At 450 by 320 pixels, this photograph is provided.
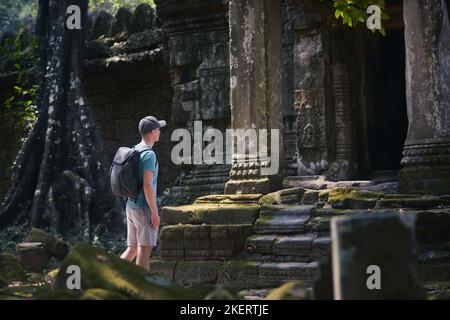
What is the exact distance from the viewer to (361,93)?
1052 cm

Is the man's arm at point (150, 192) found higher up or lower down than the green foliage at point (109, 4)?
lower down

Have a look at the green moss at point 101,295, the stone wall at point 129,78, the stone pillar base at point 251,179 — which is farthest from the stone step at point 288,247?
the stone wall at point 129,78

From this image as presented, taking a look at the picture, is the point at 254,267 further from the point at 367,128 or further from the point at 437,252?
the point at 367,128

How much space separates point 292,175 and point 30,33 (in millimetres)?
6328

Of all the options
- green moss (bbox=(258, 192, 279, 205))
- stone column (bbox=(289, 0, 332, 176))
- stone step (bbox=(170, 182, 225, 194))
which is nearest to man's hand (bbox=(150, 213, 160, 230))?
green moss (bbox=(258, 192, 279, 205))

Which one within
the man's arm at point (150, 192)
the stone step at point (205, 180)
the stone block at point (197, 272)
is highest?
the stone step at point (205, 180)

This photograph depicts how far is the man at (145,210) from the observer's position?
6.28 meters

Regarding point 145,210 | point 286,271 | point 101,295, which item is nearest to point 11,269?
point 145,210

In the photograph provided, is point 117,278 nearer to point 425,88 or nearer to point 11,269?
point 11,269

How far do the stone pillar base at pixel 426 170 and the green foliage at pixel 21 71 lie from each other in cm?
677

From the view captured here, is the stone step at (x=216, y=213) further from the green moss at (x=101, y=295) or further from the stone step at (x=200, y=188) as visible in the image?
the green moss at (x=101, y=295)

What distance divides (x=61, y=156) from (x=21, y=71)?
284cm

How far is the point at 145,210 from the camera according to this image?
21.0 feet
